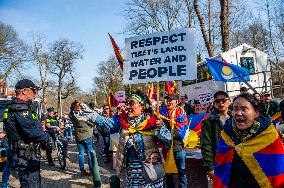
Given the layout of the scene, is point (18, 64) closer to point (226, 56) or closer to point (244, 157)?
point (226, 56)

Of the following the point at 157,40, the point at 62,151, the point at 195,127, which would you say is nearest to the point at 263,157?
the point at 157,40

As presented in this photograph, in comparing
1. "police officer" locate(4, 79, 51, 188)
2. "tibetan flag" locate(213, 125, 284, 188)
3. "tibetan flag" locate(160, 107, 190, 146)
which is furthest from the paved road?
"tibetan flag" locate(213, 125, 284, 188)

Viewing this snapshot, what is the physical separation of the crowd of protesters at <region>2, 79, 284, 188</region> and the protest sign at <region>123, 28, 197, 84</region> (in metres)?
0.74

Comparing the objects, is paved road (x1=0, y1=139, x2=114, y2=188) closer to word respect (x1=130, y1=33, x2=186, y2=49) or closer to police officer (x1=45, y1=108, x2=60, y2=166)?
police officer (x1=45, y1=108, x2=60, y2=166)

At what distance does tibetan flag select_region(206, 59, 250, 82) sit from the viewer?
10.5m

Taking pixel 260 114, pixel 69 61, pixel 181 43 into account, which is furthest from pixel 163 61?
pixel 69 61

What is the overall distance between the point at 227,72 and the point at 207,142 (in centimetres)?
646

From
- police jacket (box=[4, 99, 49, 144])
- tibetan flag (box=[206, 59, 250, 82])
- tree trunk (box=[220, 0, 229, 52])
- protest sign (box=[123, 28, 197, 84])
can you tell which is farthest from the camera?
tree trunk (box=[220, 0, 229, 52])

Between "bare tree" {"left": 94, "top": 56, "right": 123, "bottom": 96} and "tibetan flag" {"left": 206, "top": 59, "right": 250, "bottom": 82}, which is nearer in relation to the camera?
"tibetan flag" {"left": 206, "top": 59, "right": 250, "bottom": 82}

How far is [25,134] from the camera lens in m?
4.93

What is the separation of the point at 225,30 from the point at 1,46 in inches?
1380

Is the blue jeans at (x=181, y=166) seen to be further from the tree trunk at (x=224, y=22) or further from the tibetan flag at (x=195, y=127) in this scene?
the tree trunk at (x=224, y=22)

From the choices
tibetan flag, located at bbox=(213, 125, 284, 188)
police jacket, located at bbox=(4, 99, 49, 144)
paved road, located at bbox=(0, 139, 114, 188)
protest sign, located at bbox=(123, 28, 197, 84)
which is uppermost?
protest sign, located at bbox=(123, 28, 197, 84)

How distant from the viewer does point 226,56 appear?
752 inches
